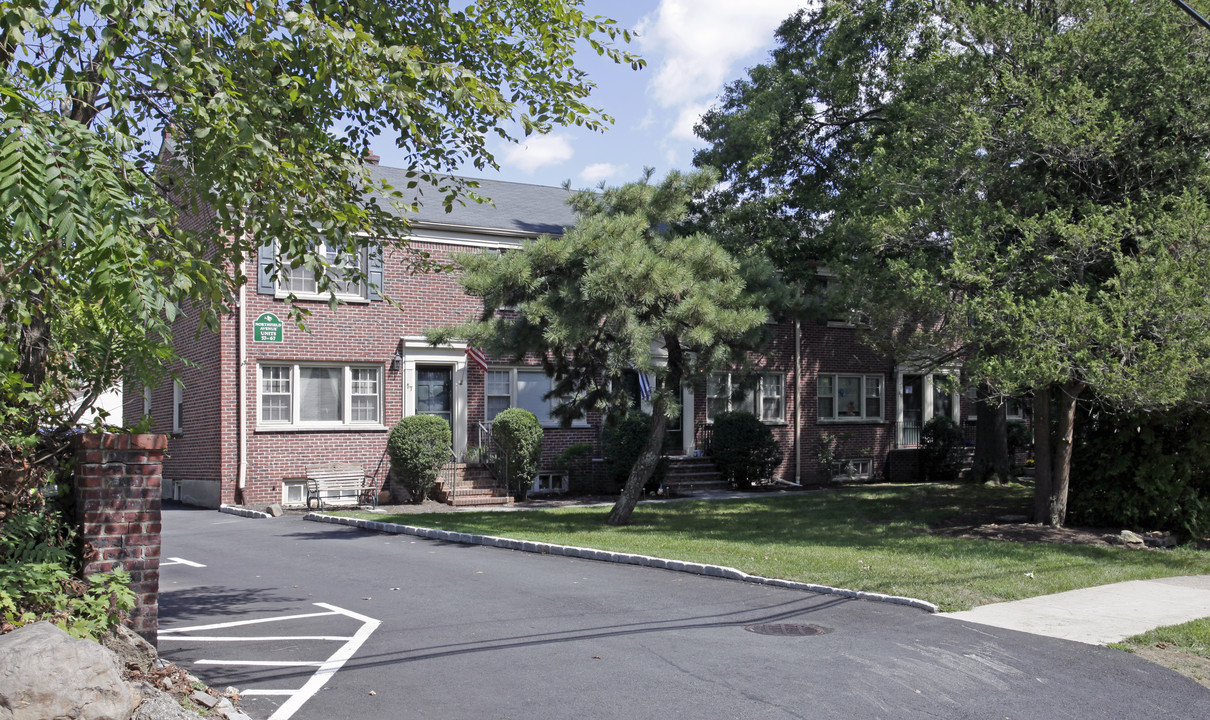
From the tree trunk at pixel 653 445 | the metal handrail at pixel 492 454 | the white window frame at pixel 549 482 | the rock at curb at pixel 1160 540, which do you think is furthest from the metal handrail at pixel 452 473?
the rock at curb at pixel 1160 540

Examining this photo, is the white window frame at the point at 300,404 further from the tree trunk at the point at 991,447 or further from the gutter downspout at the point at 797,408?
the tree trunk at the point at 991,447

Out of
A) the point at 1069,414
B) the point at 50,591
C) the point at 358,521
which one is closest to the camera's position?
the point at 50,591

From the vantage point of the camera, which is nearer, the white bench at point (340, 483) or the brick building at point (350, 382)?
the brick building at point (350, 382)

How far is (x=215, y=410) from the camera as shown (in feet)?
65.5

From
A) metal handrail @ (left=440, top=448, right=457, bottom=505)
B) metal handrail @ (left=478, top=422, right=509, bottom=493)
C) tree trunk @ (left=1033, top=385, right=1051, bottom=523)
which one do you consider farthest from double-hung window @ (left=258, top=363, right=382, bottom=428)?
tree trunk @ (left=1033, top=385, right=1051, bottom=523)

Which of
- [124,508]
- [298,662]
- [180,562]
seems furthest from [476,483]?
[124,508]

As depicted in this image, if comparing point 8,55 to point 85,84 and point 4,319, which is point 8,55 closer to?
point 85,84

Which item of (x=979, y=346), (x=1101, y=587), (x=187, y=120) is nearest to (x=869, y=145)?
(x=979, y=346)

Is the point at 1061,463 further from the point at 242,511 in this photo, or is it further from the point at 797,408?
the point at 242,511

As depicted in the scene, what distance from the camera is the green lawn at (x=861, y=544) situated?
10.5 metres

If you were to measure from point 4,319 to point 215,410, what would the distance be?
1465cm

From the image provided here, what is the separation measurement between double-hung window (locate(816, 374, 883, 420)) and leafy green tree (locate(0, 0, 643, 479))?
19.6 m

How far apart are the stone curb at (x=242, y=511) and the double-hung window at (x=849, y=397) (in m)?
15.8

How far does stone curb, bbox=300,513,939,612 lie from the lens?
31.5 ft
